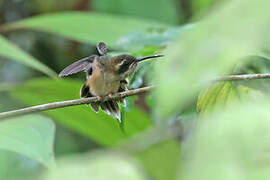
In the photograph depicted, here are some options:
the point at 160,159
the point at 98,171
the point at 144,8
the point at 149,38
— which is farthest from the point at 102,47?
the point at 144,8

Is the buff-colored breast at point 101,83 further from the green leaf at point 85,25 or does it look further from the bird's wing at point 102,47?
the green leaf at point 85,25

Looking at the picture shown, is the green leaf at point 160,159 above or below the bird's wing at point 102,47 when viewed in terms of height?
below

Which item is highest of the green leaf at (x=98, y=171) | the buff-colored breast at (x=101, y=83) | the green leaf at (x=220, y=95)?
the buff-colored breast at (x=101, y=83)

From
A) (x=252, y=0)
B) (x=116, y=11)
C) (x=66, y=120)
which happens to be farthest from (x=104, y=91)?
(x=116, y=11)

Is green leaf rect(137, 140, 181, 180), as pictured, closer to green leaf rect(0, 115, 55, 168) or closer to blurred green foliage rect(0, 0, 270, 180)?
blurred green foliage rect(0, 0, 270, 180)

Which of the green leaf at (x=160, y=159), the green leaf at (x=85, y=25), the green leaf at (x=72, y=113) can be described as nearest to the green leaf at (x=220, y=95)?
the green leaf at (x=160, y=159)

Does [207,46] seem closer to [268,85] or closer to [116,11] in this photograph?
[268,85]
